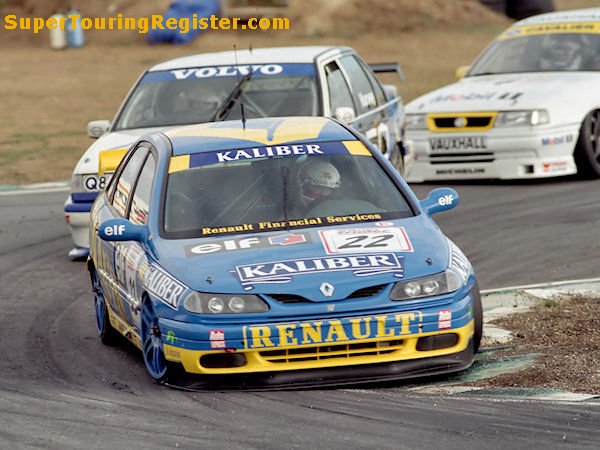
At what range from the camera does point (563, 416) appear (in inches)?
248

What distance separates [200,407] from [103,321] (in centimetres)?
219

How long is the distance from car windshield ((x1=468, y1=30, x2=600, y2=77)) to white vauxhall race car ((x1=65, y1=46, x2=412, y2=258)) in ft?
11.3

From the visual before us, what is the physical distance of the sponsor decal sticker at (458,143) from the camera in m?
14.9

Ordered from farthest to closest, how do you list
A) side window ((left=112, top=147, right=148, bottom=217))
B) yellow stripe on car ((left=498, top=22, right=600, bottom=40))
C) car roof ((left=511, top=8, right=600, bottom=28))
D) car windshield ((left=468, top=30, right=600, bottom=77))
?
car roof ((left=511, top=8, right=600, bottom=28)), yellow stripe on car ((left=498, top=22, right=600, bottom=40)), car windshield ((left=468, top=30, right=600, bottom=77)), side window ((left=112, top=147, right=148, bottom=217))

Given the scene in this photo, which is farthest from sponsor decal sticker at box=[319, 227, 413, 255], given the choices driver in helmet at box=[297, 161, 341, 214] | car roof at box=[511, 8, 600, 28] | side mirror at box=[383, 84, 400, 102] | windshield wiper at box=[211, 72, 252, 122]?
car roof at box=[511, 8, 600, 28]

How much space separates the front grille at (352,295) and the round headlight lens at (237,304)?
0.14 m

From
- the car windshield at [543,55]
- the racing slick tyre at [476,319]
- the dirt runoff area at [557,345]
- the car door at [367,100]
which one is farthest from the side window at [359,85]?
the racing slick tyre at [476,319]

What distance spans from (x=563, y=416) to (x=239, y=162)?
272 cm

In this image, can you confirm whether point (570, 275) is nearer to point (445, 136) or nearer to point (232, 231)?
point (232, 231)

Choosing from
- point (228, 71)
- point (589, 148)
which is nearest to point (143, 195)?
point (228, 71)

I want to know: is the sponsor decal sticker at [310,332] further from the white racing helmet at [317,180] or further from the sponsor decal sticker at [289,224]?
the white racing helmet at [317,180]

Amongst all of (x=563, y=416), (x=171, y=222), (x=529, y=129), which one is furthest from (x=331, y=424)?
(x=529, y=129)

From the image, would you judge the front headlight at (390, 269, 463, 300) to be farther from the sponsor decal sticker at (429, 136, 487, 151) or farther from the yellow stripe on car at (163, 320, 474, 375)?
the sponsor decal sticker at (429, 136, 487, 151)

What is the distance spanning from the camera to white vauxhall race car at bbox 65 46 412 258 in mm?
11891
